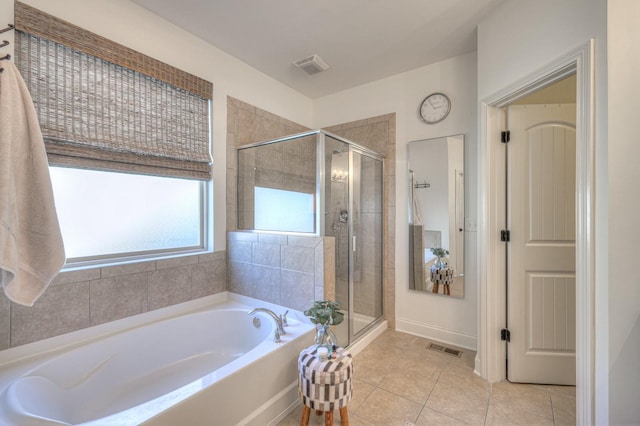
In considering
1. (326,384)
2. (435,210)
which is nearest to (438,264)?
(435,210)

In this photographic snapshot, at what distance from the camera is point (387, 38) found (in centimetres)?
221

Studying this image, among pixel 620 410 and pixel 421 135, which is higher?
pixel 421 135

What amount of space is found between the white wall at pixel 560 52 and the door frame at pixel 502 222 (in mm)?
26

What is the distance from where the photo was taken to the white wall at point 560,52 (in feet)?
3.92

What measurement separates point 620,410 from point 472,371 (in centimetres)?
99

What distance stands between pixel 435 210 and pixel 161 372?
8.41 feet

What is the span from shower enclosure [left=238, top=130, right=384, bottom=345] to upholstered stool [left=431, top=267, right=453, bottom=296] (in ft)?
1.83

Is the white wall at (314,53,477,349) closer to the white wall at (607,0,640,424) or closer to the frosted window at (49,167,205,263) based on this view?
the white wall at (607,0,640,424)

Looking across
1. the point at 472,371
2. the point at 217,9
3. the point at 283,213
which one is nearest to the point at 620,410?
the point at 472,371

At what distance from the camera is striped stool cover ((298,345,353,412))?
4.48ft

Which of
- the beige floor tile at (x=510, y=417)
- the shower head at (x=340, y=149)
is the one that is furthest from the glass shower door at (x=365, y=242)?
the beige floor tile at (x=510, y=417)

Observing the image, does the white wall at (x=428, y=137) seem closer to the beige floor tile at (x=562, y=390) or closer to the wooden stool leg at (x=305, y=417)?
the beige floor tile at (x=562, y=390)

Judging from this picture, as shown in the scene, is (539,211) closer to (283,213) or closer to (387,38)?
(387,38)

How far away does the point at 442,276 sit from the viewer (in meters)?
2.55
